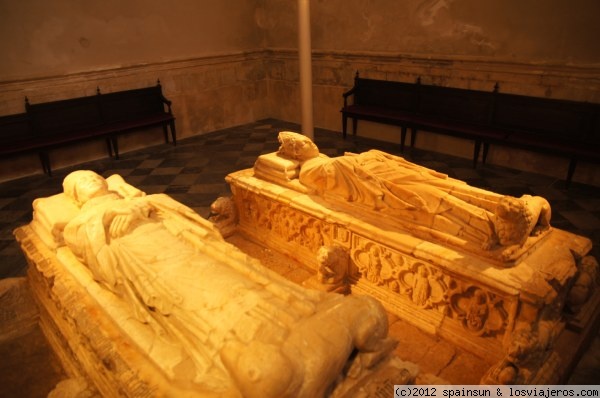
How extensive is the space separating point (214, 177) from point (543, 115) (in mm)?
4562

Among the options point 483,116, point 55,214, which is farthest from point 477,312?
point 483,116

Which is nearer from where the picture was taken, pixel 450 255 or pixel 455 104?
pixel 450 255

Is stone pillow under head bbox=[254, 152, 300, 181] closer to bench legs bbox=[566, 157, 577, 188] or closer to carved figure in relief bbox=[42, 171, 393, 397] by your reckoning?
carved figure in relief bbox=[42, 171, 393, 397]

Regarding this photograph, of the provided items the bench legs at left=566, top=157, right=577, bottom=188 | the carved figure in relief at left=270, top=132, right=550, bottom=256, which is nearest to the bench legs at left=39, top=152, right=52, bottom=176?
the carved figure in relief at left=270, top=132, right=550, bottom=256

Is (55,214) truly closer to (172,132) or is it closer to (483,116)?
(172,132)

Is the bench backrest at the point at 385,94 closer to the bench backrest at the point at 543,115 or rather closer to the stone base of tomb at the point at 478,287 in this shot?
the bench backrest at the point at 543,115

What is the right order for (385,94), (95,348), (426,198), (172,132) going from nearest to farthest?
1. (95,348)
2. (426,198)
3. (385,94)
4. (172,132)

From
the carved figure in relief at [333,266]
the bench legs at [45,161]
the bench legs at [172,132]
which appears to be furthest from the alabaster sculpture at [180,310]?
the bench legs at [172,132]

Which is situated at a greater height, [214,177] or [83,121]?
[83,121]

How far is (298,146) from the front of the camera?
4.17 m

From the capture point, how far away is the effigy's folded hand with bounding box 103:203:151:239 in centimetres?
281

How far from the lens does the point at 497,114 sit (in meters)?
6.22

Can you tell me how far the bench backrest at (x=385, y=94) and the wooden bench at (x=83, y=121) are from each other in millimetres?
3378

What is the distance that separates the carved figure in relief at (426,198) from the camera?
2.94 m
